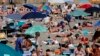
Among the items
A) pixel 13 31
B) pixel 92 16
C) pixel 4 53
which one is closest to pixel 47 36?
pixel 13 31

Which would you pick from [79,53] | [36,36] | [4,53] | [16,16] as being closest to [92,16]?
[16,16]

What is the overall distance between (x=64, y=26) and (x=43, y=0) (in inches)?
819

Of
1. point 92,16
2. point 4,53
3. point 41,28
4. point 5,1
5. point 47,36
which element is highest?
point 4,53

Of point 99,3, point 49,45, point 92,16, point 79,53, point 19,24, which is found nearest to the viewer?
point 79,53

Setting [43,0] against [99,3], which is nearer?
[99,3]

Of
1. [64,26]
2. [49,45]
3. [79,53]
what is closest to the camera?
[79,53]

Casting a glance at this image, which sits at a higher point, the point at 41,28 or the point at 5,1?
the point at 41,28

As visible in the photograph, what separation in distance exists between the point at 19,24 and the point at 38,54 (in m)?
7.84

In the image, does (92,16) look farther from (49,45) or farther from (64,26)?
(49,45)

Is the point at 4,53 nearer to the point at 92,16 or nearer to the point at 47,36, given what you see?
the point at 47,36

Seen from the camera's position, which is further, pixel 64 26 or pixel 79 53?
pixel 64 26

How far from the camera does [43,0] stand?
41.1 meters

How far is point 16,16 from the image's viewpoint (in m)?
19.0

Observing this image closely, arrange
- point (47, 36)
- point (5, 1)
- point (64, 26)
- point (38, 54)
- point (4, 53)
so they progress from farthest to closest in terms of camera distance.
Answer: point (5, 1) → point (64, 26) → point (47, 36) → point (38, 54) → point (4, 53)
